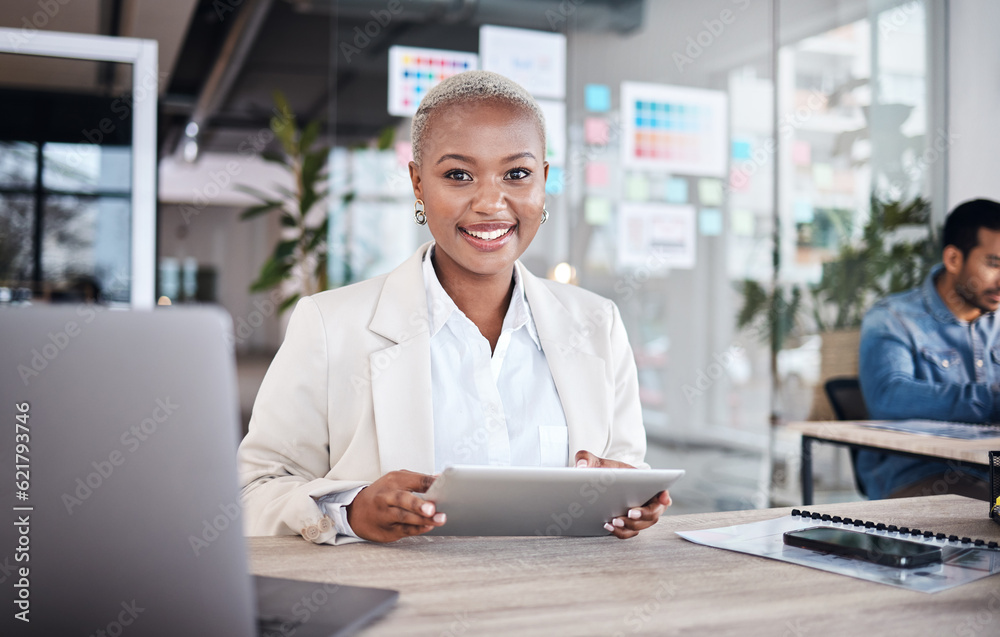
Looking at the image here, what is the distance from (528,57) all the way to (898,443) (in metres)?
2.90

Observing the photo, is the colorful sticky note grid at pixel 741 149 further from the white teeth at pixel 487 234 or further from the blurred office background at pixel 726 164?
the white teeth at pixel 487 234

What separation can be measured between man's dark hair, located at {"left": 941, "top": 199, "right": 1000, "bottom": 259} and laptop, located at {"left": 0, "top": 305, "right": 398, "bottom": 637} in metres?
3.48

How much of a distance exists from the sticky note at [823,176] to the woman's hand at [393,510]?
4010mm

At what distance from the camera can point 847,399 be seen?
11.3 feet

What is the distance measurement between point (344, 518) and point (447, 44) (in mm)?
3668

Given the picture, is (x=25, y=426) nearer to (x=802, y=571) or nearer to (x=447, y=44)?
(x=802, y=571)

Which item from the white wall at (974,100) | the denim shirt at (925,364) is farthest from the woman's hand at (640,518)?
Answer: the white wall at (974,100)

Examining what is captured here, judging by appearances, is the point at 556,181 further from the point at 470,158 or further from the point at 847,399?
the point at 470,158

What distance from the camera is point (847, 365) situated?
457cm

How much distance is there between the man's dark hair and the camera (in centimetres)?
340

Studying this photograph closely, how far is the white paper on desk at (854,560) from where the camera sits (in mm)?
1053

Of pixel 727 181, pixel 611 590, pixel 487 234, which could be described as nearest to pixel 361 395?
pixel 487 234

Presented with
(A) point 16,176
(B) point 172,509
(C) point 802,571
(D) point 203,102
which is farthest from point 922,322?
(D) point 203,102

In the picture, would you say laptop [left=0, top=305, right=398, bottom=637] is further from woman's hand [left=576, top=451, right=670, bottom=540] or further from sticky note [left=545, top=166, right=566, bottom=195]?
sticky note [left=545, top=166, right=566, bottom=195]
